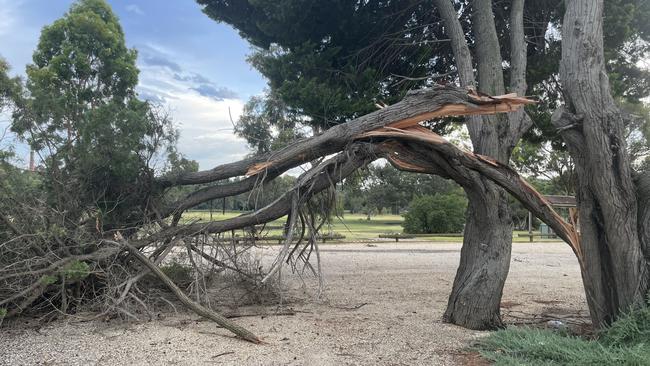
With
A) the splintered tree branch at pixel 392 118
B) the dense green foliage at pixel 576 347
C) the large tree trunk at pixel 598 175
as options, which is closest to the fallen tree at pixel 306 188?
the splintered tree branch at pixel 392 118

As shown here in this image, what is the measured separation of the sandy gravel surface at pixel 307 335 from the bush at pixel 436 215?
66.0ft

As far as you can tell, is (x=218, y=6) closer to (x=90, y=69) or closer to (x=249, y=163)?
(x=90, y=69)

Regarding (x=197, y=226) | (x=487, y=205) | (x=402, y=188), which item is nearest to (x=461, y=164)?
(x=487, y=205)

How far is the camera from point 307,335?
636 centimetres

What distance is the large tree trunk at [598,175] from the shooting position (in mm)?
5812

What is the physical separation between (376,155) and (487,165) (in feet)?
4.95

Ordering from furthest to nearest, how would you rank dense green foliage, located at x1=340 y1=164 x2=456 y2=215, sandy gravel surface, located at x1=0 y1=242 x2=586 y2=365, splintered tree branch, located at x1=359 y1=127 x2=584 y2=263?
dense green foliage, located at x1=340 y1=164 x2=456 y2=215 < splintered tree branch, located at x1=359 y1=127 x2=584 y2=263 < sandy gravel surface, located at x1=0 y1=242 x2=586 y2=365

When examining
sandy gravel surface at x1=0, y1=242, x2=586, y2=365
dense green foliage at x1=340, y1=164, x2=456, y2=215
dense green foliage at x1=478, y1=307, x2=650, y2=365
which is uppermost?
dense green foliage at x1=340, y1=164, x2=456, y2=215

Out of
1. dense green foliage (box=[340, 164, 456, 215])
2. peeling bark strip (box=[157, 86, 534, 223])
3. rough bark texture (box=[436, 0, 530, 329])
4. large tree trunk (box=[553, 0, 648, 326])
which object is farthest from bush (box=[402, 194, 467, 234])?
large tree trunk (box=[553, 0, 648, 326])

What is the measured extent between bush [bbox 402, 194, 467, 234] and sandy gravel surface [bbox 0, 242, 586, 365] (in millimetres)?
20128

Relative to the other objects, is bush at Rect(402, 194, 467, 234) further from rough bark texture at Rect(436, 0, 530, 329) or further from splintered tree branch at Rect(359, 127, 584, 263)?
splintered tree branch at Rect(359, 127, 584, 263)

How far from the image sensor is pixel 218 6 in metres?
10.9

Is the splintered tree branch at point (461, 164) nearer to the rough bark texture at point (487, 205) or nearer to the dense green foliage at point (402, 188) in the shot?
the rough bark texture at point (487, 205)

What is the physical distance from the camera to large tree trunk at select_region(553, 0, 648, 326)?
581cm
